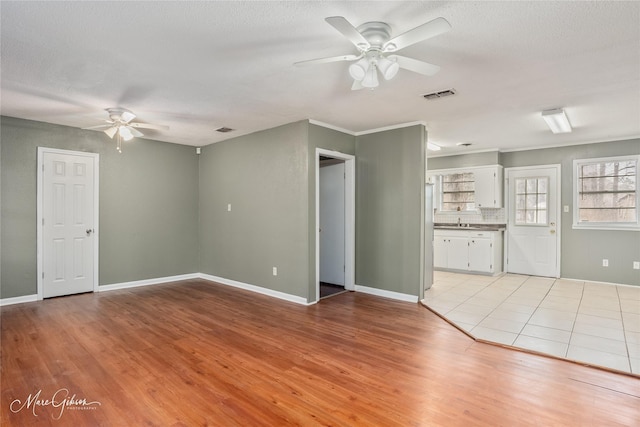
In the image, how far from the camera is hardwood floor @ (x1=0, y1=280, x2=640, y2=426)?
2.13 m

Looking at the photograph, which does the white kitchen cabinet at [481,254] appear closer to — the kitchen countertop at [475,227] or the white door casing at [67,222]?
the kitchen countertop at [475,227]

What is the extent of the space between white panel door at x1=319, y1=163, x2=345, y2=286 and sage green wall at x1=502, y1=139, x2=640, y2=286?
13.2ft

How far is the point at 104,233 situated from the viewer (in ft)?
17.5

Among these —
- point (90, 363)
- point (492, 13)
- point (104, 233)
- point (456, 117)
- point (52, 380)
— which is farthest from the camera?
point (104, 233)

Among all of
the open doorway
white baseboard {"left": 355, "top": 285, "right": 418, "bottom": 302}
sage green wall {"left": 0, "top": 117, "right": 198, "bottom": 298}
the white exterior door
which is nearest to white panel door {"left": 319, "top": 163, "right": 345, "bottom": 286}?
the open doorway

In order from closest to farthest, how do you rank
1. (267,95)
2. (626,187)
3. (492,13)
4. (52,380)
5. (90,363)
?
(492,13)
(52,380)
(90,363)
(267,95)
(626,187)

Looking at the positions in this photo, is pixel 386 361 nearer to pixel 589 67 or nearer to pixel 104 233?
pixel 589 67

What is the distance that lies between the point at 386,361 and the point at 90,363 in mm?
2500

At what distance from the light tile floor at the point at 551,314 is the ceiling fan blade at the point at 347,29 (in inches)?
116

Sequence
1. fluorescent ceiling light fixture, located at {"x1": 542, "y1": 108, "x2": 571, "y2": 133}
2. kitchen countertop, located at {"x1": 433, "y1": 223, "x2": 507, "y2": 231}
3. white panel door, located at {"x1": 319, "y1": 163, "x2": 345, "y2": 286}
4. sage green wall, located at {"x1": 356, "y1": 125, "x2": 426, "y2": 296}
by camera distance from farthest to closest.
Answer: kitchen countertop, located at {"x1": 433, "y1": 223, "x2": 507, "y2": 231}
white panel door, located at {"x1": 319, "y1": 163, "x2": 345, "y2": 286}
sage green wall, located at {"x1": 356, "y1": 125, "x2": 426, "y2": 296}
fluorescent ceiling light fixture, located at {"x1": 542, "y1": 108, "x2": 571, "y2": 133}

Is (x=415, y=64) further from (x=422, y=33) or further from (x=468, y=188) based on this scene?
(x=468, y=188)

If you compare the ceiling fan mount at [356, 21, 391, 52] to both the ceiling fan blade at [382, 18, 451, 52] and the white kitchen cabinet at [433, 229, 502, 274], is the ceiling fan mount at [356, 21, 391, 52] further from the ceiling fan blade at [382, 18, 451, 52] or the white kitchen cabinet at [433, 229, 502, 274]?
the white kitchen cabinet at [433, 229, 502, 274]

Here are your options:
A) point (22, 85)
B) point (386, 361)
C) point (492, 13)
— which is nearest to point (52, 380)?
point (386, 361)

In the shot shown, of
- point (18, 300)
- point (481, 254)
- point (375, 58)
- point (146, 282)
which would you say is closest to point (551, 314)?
point (481, 254)
